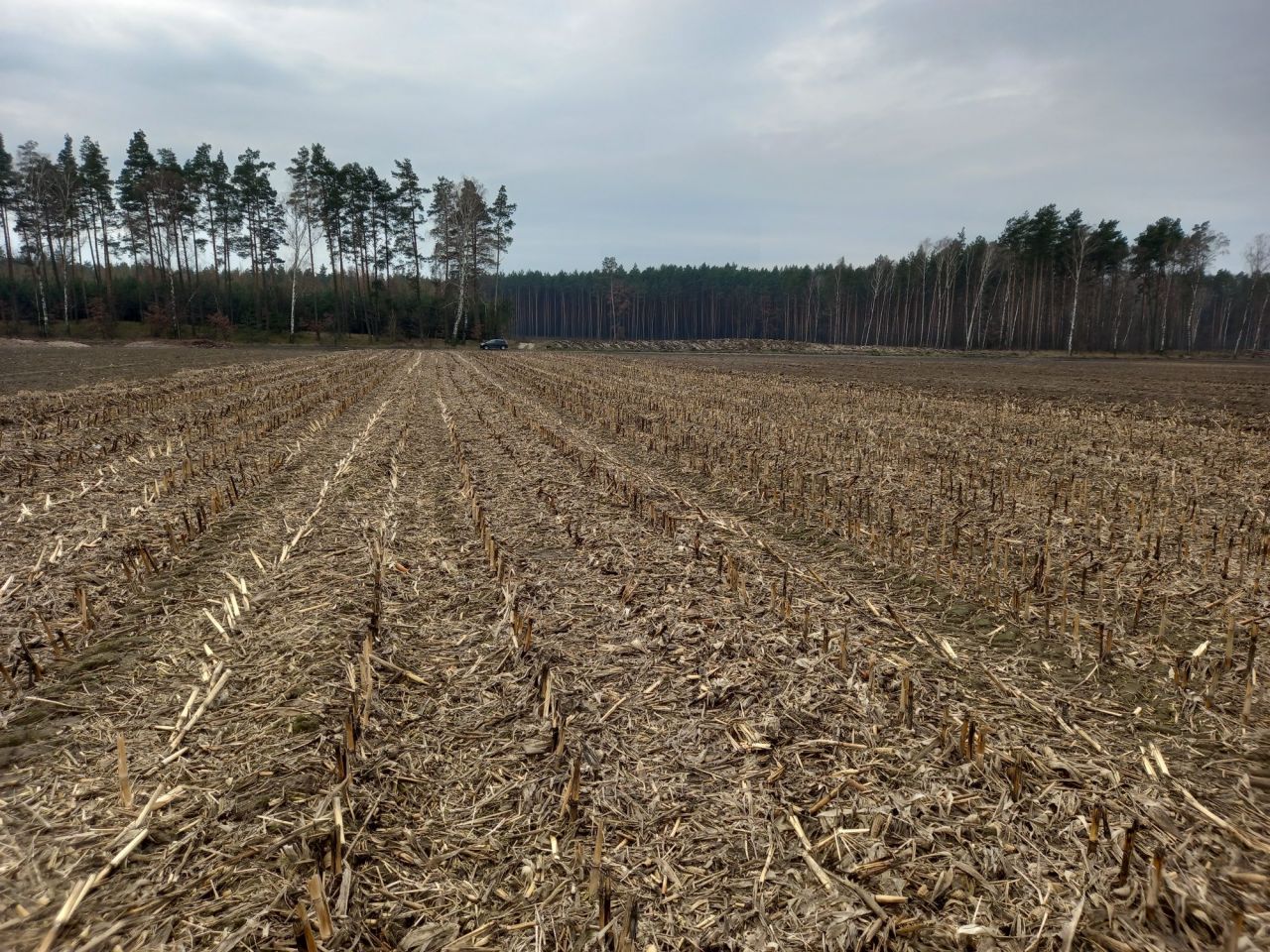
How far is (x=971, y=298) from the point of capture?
3565 inches

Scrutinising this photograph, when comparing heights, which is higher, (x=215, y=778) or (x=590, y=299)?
(x=590, y=299)

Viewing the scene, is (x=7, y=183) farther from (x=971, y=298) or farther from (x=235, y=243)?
(x=971, y=298)

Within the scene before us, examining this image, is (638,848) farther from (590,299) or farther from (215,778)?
(590,299)

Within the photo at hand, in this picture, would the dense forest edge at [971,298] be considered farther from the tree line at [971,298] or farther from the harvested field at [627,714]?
the harvested field at [627,714]

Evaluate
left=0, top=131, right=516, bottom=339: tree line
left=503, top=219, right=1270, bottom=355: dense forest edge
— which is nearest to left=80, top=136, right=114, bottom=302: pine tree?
left=0, top=131, right=516, bottom=339: tree line

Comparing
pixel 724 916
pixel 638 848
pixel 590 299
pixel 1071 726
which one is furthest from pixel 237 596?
pixel 590 299

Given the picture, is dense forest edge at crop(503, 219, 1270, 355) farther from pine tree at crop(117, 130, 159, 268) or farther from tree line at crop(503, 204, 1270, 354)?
pine tree at crop(117, 130, 159, 268)

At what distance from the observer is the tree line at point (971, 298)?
70938 mm

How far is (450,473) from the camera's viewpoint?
1012cm

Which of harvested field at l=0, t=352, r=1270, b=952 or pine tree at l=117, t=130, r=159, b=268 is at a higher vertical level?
pine tree at l=117, t=130, r=159, b=268

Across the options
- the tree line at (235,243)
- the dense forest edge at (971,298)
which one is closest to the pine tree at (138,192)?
the tree line at (235,243)

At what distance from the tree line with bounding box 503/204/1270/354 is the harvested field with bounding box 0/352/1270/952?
57.7 metres

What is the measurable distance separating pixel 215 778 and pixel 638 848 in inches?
82.7

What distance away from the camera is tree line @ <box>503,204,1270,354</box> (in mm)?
70938
